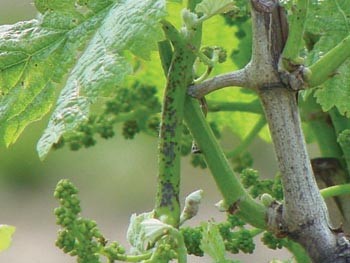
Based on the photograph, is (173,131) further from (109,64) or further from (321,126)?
(321,126)

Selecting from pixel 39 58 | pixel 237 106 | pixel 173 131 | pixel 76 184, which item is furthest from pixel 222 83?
pixel 76 184

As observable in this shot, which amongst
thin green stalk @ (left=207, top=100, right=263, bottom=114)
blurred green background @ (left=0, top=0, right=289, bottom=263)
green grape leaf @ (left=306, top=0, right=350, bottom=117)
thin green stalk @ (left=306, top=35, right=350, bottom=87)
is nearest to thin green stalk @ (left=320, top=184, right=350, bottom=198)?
green grape leaf @ (left=306, top=0, right=350, bottom=117)

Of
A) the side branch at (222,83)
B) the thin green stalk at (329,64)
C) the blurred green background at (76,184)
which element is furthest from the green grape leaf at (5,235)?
the blurred green background at (76,184)

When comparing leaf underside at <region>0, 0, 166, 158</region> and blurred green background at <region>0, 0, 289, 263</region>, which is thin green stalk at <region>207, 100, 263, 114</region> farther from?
blurred green background at <region>0, 0, 289, 263</region>

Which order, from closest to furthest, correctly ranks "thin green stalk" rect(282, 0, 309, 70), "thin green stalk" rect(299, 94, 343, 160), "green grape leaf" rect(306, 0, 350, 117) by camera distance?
1. "thin green stalk" rect(282, 0, 309, 70)
2. "green grape leaf" rect(306, 0, 350, 117)
3. "thin green stalk" rect(299, 94, 343, 160)

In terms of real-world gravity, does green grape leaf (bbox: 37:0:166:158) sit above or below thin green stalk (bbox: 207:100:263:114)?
below

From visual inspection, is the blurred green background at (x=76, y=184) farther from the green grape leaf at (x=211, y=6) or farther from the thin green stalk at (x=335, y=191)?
the green grape leaf at (x=211, y=6)

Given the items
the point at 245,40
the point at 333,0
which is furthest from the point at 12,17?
the point at 333,0
